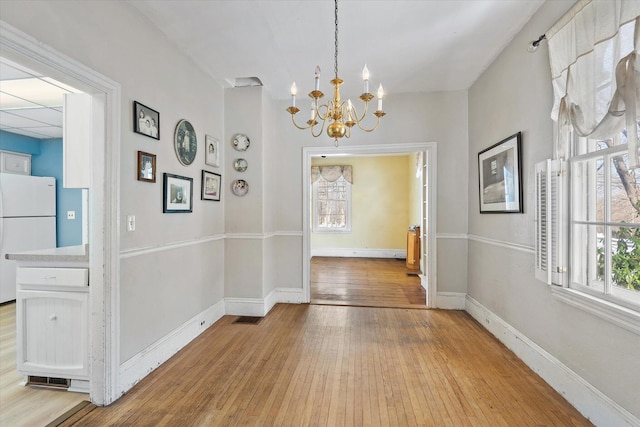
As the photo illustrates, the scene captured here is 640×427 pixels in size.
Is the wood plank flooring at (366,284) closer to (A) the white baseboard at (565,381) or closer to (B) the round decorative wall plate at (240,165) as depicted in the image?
(A) the white baseboard at (565,381)

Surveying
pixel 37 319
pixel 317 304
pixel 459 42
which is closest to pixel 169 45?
pixel 37 319

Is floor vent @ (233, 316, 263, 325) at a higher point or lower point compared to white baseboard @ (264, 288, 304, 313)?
lower

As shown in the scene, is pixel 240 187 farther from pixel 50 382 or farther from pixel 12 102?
pixel 12 102

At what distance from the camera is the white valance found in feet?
25.5

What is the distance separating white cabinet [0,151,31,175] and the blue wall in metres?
0.06

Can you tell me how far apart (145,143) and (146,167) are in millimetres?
189

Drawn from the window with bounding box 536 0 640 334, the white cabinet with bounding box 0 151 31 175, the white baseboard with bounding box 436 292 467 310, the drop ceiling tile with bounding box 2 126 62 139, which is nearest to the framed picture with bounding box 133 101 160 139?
the window with bounding box 536 0 640 334

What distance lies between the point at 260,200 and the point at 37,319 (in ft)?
7.14

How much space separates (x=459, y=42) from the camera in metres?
2.68

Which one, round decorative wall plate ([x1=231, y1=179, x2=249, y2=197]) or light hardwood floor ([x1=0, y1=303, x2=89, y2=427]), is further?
round decorative wall plate ([x1=231, y1=179, x2=249, y2=197])

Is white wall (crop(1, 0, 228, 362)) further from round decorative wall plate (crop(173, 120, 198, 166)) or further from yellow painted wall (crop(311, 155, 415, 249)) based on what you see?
yellow painted wall (crop(311, 155, 415, 249))

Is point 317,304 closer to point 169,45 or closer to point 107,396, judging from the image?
point 107,396

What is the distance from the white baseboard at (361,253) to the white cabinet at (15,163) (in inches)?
232

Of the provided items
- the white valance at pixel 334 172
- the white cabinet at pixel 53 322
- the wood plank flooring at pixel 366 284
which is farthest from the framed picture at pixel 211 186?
the white valance at pixel 334 172
